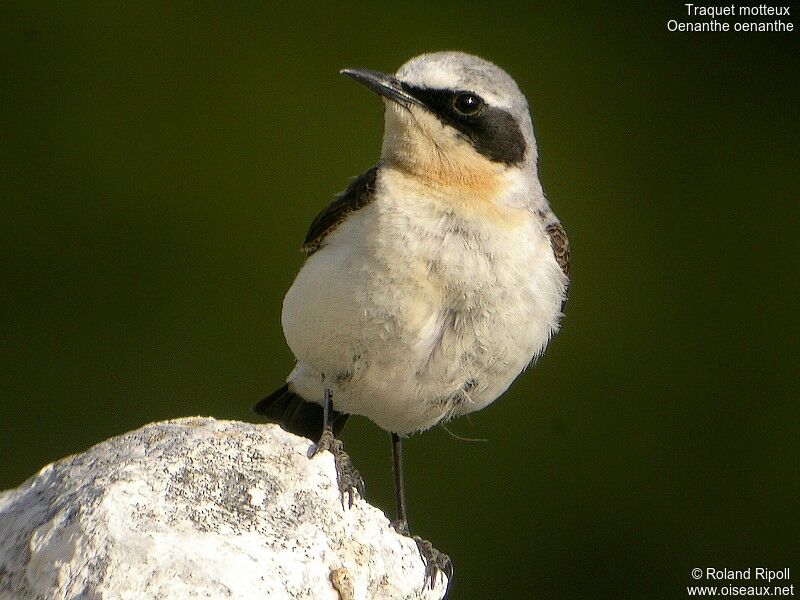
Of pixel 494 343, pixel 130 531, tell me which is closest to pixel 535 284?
pixel 494 343

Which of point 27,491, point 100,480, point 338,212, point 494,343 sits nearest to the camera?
point 100,480

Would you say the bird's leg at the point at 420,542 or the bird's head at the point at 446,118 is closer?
the bird's leg at the point at 420,542

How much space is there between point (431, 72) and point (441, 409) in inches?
44.2

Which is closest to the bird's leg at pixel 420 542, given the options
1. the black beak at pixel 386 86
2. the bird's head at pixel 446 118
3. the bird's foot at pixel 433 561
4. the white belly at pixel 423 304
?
the bird's foot at pixel 433 561

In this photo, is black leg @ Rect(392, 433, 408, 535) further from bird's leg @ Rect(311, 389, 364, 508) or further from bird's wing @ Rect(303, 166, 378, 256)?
bird's wing @ Rect(303, 166, 378, 256)

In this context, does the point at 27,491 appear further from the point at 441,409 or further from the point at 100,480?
the point at 441,409

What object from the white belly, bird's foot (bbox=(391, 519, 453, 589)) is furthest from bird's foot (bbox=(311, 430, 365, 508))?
the white belly

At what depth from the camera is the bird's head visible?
12.7 feet

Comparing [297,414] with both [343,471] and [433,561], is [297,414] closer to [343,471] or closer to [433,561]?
[433,561]

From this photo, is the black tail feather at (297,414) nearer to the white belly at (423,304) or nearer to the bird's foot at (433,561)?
the white belly at (423,304)

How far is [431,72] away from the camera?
388 cm

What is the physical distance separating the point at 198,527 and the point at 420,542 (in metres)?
1.28

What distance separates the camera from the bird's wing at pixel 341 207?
12.9ft

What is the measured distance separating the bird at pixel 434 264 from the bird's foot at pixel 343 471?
0.05 ft
